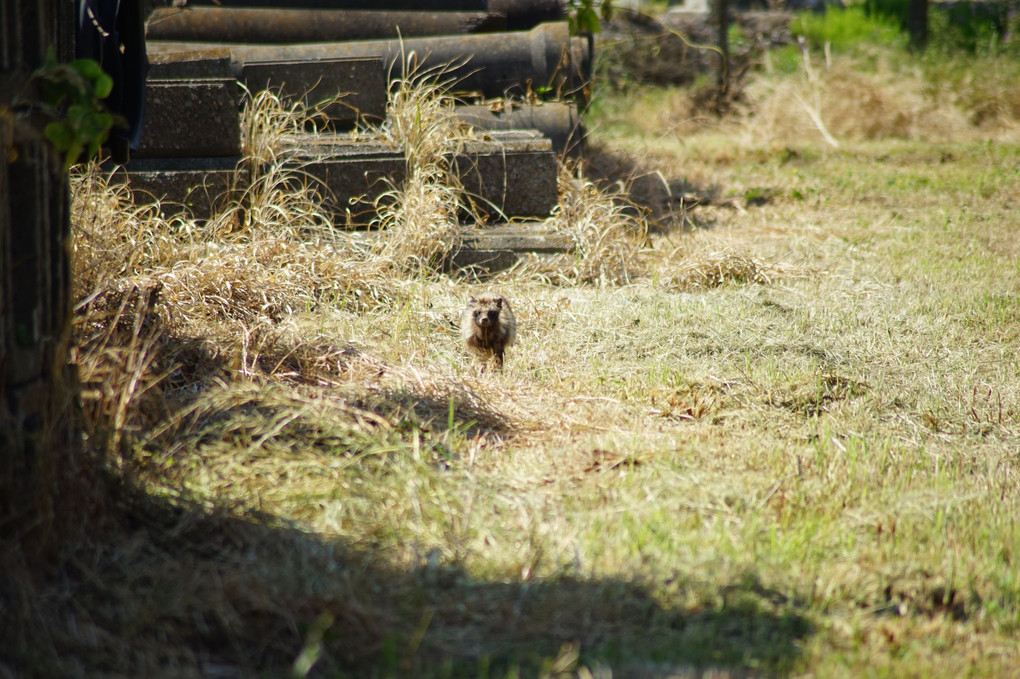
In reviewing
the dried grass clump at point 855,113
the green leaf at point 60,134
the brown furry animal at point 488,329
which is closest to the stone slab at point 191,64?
the brown furry animal at point 488,329

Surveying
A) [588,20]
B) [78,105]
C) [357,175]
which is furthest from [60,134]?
[588,20]

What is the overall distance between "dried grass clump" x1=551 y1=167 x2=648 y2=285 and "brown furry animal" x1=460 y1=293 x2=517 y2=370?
5.65ft

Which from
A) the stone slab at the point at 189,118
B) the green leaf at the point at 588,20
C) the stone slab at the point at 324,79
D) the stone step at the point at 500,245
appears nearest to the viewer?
the stone slab at the point at 189,118

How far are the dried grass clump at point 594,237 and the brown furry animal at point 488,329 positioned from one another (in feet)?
5.65

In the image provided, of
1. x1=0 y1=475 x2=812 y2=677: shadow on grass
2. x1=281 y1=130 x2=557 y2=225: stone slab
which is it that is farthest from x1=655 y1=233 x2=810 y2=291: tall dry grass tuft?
x1=0 y1=475 x2=812 y2=677: shadow on grass

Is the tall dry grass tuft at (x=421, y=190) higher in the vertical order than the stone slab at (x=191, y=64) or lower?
lower

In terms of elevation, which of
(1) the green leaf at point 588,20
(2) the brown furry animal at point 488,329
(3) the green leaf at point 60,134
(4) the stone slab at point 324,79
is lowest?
(2) the brown furry animal at point 488,329

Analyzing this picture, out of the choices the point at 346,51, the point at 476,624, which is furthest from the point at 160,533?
the point at 346,51

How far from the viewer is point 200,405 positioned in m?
3.73

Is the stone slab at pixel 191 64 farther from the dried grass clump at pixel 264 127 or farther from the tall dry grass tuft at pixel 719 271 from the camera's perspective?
the tall dry grass tuft at pixel 719 271

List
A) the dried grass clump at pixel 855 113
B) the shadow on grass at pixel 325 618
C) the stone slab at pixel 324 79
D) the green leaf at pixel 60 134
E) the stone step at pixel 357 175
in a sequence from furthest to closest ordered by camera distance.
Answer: the dried grass clump at pixel 855 113 → the stone slab at pixel 324 79 → the stone step at pixel 357 175 → the green leaf at pixel 60 134 → the shadow on grass at pixel 325 618

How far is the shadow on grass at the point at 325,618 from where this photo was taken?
2471 mm

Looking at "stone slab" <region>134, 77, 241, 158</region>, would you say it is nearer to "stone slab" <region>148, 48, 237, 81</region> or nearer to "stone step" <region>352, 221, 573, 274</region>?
"stone slab" <region>148, 48, 237, 81</region>

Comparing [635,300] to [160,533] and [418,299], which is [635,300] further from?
[160,533]
